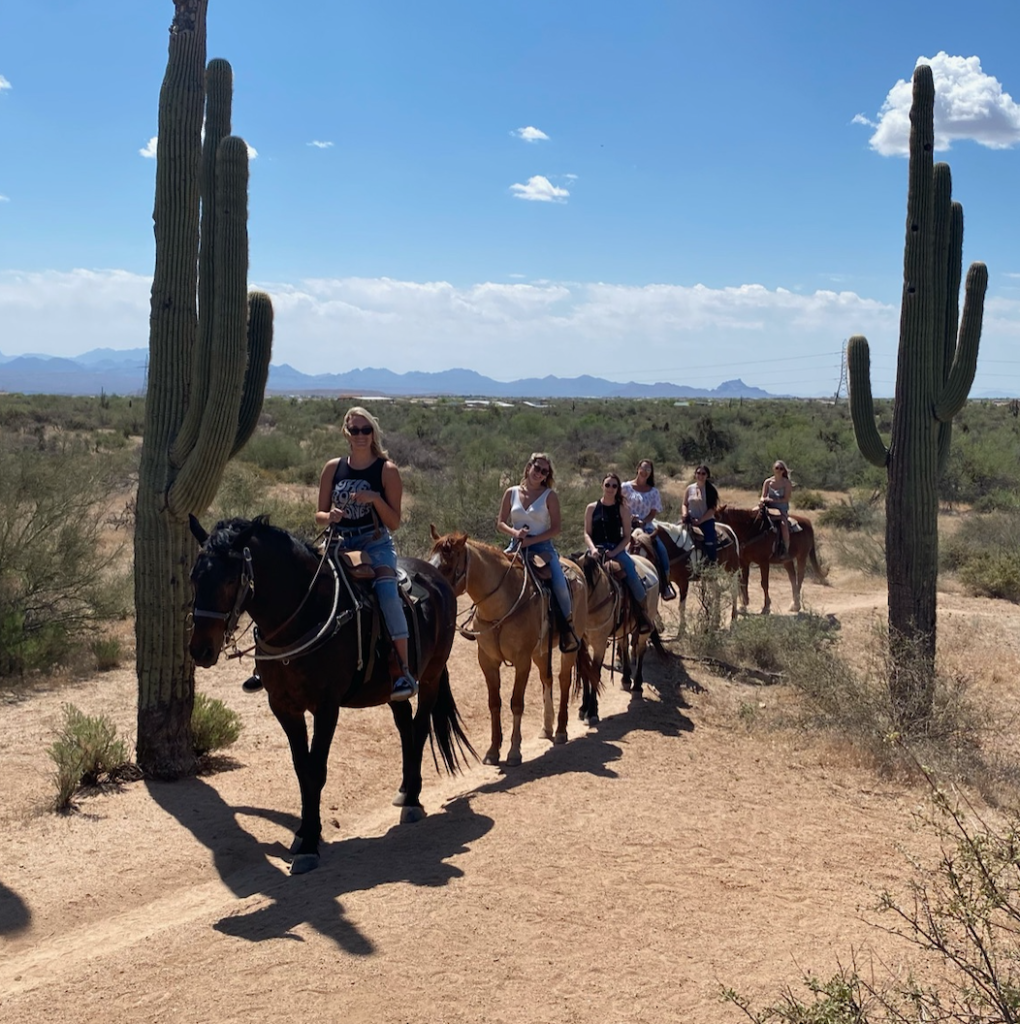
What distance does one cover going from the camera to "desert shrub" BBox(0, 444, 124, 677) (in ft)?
36.0

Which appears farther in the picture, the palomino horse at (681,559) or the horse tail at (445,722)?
the palomino horse at (681,559)

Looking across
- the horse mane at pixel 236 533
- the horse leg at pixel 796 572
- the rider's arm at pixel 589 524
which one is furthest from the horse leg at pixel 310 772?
the horse leg at pixel 796 572

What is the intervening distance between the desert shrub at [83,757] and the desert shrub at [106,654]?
3717 mm

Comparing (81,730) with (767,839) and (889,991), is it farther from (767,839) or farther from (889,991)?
(889,991)

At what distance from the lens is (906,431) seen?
9617mm

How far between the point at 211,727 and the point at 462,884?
342 centimetres

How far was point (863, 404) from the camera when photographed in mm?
10086

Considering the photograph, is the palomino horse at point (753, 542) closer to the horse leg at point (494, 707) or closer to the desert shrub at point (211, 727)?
the horse leg at point (494, 707)

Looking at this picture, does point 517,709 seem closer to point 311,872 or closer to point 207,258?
point 311,872

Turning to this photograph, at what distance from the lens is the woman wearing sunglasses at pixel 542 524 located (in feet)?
28.0

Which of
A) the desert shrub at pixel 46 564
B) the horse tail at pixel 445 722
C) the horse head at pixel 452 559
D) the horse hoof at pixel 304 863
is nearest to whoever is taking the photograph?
the horse hoof at pixel 304 863

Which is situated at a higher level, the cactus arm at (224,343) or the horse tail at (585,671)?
the cactus arm at (224,343)

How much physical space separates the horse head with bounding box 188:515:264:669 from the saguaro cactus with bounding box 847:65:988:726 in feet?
20.7

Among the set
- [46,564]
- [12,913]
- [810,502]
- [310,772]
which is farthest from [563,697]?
[810,502]
